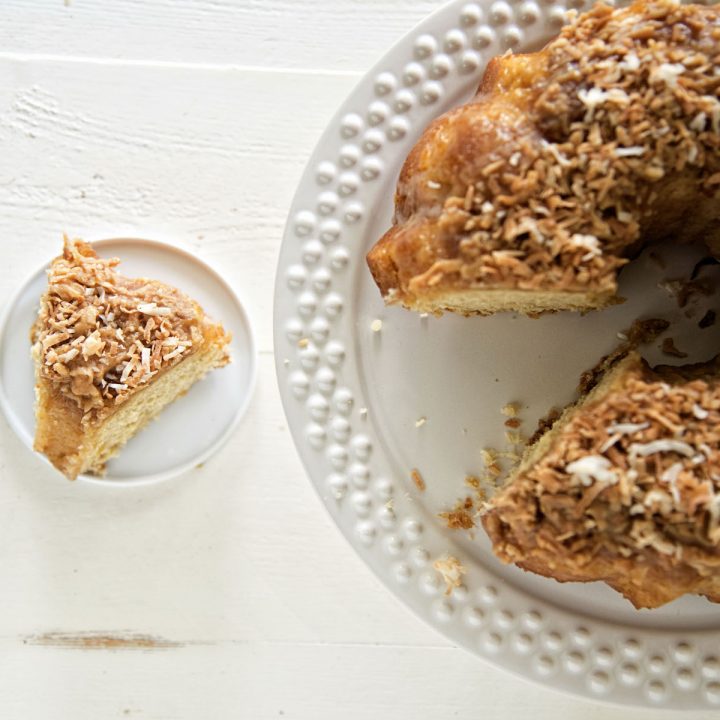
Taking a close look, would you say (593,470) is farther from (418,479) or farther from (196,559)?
(196,559)

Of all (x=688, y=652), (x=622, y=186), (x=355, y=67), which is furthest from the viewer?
(x=355, y=67)

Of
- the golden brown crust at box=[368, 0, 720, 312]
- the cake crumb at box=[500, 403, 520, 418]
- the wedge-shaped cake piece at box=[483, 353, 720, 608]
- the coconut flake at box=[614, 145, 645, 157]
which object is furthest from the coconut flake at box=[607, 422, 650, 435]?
the coconut flake at box=[614, 145, 645, 157]

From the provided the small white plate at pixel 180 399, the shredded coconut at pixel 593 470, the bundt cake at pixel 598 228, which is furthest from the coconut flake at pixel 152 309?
the shredded coconut at pixel 593 470

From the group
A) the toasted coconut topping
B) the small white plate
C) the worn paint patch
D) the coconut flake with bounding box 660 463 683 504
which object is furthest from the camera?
the worn paint patch

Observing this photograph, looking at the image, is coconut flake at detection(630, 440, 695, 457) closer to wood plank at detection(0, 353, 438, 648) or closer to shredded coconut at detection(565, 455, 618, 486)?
shredded coconut at detection(565, 455, 618, 486)

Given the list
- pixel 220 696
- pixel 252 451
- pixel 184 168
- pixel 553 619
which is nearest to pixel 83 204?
pixel 184 168

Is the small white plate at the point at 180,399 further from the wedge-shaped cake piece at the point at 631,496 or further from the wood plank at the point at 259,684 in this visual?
the wedge-shaped cake piece at the point at 631,496

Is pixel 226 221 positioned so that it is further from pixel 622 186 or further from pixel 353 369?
pixel 622 186
